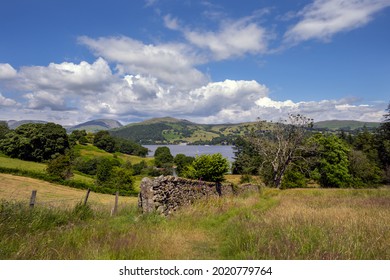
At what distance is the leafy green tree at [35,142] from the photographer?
6740 cm

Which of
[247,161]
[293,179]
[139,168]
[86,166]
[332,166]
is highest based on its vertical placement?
[332,166]

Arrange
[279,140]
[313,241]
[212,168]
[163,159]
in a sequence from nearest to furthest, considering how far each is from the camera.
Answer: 1. [313,241]
2. [212,168]
3. [279,140]
4. [163,159]

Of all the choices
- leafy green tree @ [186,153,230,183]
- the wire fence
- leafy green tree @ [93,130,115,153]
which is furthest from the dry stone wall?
leafy green tree @ [93,130,115,153]

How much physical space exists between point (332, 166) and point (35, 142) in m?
70.7

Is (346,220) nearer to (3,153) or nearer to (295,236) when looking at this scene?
(295,236)

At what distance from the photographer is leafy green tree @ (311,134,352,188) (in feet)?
154

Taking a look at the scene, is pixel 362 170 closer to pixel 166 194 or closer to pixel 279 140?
pixel 279 140

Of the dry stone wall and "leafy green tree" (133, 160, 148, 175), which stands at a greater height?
the dry stone wall

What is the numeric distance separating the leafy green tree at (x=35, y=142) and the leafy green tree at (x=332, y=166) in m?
64.3

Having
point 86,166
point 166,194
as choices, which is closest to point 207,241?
point 166,194

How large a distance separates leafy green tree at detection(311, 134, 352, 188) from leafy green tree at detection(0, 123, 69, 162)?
211ft

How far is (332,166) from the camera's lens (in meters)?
47.4

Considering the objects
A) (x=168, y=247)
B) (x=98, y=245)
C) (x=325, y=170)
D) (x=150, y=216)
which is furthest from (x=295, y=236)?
(x=325, y=170)

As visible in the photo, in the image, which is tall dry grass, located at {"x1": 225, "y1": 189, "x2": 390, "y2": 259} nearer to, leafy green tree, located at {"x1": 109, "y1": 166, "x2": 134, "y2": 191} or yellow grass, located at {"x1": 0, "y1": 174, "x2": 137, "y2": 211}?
yellow grass, located at {"x1": 0, "y1": 174, "x2": 137, "y2": 211}
